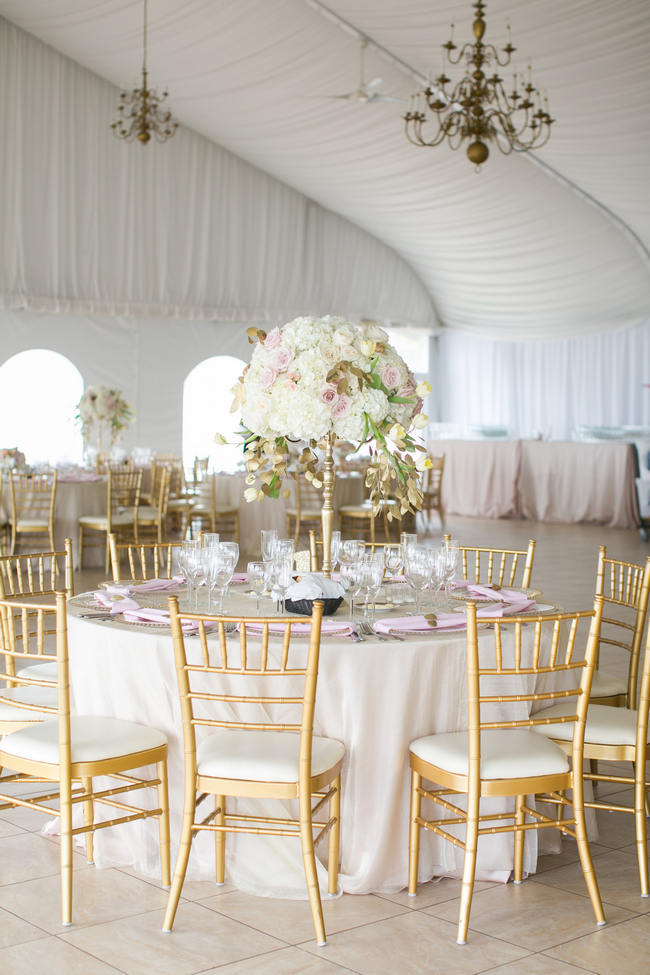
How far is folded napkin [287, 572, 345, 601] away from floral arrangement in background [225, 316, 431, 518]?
→ 304mm

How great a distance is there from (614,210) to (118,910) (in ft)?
37.5

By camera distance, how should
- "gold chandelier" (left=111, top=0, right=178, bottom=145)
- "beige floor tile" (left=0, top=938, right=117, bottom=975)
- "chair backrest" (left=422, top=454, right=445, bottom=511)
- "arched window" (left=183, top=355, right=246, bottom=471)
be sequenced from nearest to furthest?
"beige floor tile" (left=0, top=938, right=117, bottom=975) < "gold chandelier" (left=111, top=0, right=178, bottom=145) < "chair backrest" (left=422, top=454, right=445, bottom=511) < "arched window" (left=183, top=355, right=246, bottom=471)

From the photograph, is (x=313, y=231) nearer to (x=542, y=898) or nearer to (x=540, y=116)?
(x=540, y=116)

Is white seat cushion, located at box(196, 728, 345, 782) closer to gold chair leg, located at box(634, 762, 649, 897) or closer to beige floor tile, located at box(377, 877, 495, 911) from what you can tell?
beige floor tile, located at box(377, 877, 495, 911)

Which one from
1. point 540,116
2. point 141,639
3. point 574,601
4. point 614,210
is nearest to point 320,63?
point 614,210

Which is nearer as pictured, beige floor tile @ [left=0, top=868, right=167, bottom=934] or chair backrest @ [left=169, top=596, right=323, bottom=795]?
chair backrest @ [left=169, top=596, right=323, bottom=795]

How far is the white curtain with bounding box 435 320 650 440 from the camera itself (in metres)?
16.4

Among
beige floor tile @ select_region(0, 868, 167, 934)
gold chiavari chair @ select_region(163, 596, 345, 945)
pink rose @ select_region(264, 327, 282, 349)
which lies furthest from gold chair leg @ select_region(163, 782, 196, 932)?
pink rose @ select_region(264, 327, 282, 349)

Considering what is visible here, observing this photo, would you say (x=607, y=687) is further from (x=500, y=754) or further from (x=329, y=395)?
(x=329, y=395)

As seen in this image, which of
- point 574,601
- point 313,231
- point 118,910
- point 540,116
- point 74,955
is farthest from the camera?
point 313,231

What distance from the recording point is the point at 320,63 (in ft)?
40.1

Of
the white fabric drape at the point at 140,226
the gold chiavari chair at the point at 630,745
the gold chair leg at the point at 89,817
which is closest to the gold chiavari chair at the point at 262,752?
the gold chair leg at the point at 89,817

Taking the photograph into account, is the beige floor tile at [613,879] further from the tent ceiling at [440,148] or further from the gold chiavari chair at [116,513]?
the tent ceiling at [440,148]

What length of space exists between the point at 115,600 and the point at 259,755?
888 millimetres
